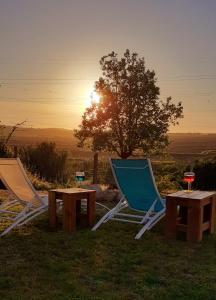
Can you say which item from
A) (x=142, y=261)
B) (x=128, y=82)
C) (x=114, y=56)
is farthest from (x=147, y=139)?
(x=142, y=261)

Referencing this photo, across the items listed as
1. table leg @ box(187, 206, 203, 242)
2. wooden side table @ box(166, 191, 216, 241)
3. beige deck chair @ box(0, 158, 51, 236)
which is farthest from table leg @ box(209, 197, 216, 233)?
beige deck chair @ box(0, 158, 51, 236)

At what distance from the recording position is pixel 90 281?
338cm

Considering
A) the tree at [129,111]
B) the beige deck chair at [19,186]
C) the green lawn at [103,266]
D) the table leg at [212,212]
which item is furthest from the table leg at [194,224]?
the tree at [129,111]

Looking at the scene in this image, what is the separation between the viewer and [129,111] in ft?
43.8

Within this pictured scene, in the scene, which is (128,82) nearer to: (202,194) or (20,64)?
(20,64)

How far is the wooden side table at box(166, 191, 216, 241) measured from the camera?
4711 millimetres

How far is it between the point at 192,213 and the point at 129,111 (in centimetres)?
883

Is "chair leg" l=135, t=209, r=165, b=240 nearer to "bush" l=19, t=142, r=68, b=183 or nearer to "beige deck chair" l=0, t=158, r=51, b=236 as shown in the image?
"beige deck chair" l=0, t=158, r=51, b=236

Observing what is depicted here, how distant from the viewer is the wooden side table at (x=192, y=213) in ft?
15.5

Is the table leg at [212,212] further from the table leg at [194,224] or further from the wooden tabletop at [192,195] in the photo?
the table leg at [194,224]

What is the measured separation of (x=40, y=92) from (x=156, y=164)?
689 centimetres

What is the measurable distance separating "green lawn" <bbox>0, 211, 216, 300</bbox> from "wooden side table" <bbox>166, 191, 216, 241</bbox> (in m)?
0.15

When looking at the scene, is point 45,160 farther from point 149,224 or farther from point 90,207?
point 149,224

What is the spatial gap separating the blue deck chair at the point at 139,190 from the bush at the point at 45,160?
25.6ft
